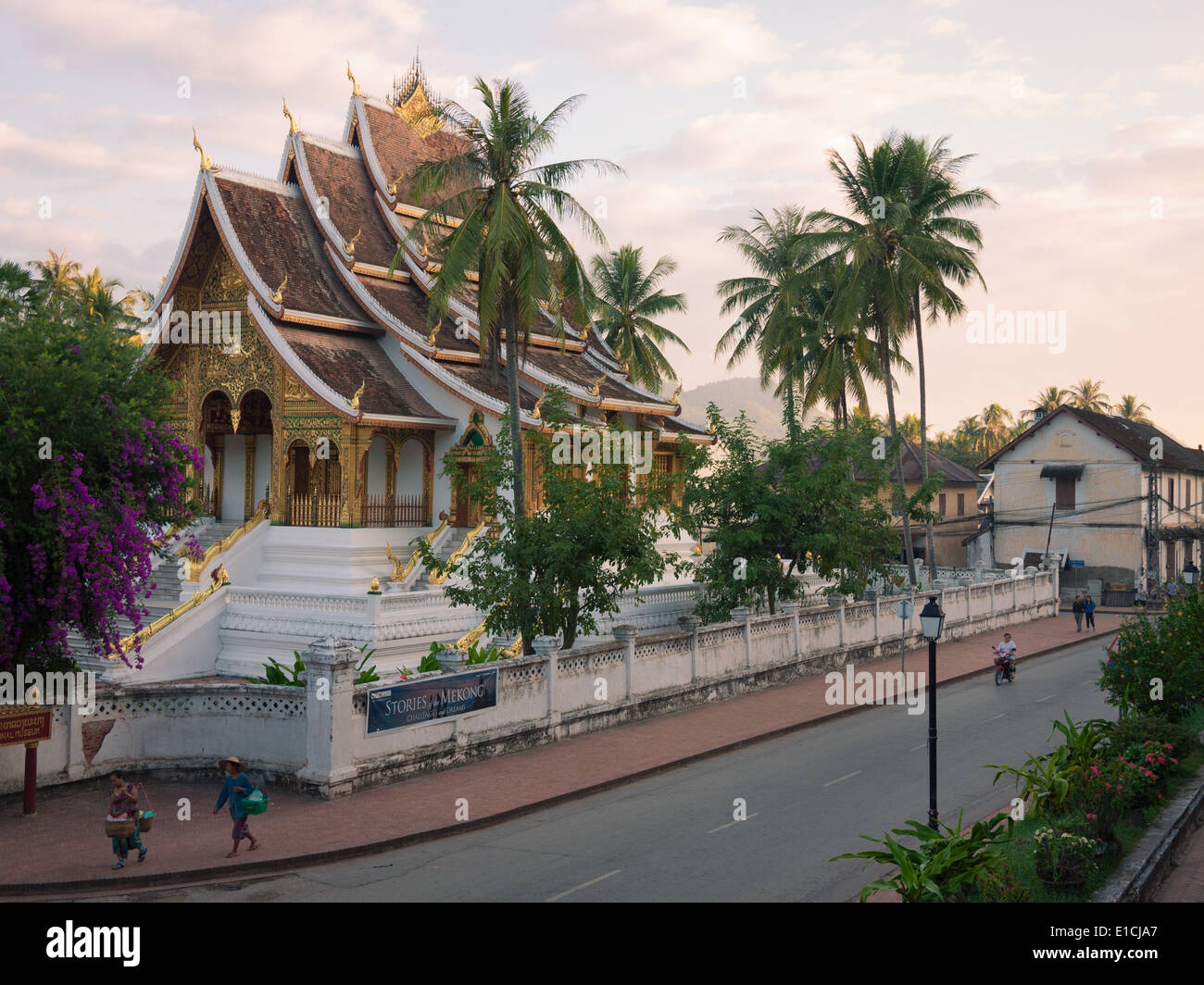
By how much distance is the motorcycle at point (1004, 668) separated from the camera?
25406mm

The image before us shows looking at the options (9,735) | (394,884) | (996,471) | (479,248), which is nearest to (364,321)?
(479,248)

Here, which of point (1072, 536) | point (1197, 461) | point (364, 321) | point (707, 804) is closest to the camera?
point (707, 804)

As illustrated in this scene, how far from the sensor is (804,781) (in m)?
16.1

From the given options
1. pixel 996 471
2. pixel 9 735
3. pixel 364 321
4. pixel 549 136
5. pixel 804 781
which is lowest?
pixel 804 781

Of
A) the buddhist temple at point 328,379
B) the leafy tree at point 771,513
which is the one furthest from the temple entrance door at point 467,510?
the leafy tree at point 771,513

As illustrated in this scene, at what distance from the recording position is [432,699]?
1622 cm

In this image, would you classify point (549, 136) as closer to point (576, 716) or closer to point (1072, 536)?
point (576, 716)

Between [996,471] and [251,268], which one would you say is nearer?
[251,268]

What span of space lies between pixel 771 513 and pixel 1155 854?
15121mm

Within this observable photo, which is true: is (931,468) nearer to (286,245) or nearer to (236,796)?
(286,245)

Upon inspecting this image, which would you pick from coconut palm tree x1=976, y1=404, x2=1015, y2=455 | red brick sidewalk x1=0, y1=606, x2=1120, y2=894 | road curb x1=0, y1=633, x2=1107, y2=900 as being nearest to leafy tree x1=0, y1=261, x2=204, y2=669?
red brick sidewalk x1=0, y1=606, x2=1120, y2=894

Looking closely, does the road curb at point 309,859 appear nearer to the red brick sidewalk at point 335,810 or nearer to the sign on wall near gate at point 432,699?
the red brick sidewalk at point 335,810
